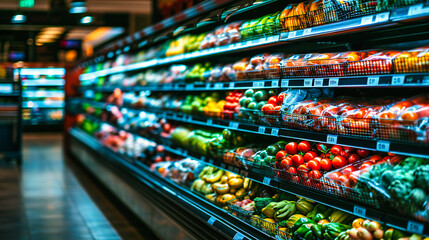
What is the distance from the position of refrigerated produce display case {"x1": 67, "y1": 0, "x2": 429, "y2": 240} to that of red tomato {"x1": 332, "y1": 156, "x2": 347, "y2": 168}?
1 cm

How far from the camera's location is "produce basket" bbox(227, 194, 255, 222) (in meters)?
2.97

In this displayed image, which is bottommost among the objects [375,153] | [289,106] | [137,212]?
[137,212]

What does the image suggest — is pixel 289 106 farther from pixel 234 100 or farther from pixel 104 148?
pixel 104 148

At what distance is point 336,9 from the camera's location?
2400 millimetres

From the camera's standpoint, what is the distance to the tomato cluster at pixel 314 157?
2.47 meters

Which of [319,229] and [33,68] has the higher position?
[33,68]

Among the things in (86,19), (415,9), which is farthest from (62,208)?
(86,19)

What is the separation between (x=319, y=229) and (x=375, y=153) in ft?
1.63

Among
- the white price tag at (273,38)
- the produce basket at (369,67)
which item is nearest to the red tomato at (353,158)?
the produce basket at (369,67)

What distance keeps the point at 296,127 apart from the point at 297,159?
0.62 ft

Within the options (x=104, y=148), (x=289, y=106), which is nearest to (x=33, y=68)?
(x=104, y=148)

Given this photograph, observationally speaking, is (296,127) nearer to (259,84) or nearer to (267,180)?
(267,180)

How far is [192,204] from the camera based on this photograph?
11.9ft

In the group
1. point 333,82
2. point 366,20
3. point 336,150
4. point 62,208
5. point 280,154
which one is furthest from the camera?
point 62,208
